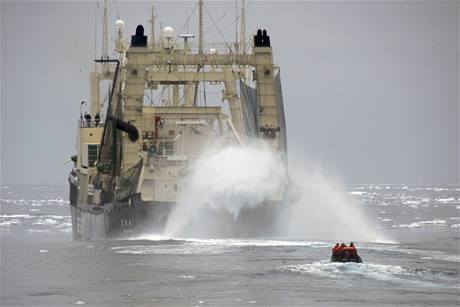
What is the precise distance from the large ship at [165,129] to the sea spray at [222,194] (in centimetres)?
49

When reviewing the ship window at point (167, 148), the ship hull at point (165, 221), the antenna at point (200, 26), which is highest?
the antenna at point (200, 26)

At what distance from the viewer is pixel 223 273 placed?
4925 centimetres

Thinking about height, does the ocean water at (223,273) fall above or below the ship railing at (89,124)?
below

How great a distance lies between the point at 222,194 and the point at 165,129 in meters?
8.83

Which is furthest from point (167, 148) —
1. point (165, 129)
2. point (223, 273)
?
point (223, 273)

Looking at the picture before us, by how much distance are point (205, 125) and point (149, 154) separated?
15.5 feet

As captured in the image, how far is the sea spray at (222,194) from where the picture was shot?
6638cm

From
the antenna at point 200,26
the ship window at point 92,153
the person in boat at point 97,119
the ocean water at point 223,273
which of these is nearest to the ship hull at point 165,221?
the ocean water at point 223,273

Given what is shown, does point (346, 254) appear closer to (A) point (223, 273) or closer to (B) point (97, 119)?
(A) point (223, 273)

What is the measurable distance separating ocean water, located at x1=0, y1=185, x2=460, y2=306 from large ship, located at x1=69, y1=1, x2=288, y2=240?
2.15 metres

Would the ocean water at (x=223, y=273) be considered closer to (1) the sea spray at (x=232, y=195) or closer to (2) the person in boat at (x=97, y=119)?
(1) the sea spray at (x=232, y=195)

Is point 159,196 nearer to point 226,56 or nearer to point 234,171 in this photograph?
point 234,171

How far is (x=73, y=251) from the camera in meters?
62.7

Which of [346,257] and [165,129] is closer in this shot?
[346,257]
